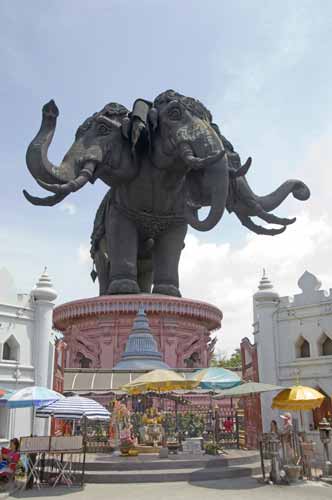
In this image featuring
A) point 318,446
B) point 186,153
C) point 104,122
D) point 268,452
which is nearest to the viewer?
point 268,452

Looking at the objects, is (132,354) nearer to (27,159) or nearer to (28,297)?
(28,297)

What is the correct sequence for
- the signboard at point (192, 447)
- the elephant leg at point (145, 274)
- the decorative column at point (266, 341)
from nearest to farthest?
the signboard at point (192, 447)
the decorative column at point (266, 341)
the elephant leg at point (145, 274)

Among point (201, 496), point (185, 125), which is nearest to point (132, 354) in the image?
point (185, 125)

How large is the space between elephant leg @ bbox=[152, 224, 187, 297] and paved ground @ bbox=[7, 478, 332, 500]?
402 inches

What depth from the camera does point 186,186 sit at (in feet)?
59.3

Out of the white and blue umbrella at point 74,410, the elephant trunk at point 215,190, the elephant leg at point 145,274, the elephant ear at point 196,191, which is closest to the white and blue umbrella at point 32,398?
the white and blue umbrella at point 74,410

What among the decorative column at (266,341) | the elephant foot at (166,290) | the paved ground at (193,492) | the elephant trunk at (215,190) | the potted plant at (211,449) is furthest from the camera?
the elephant foot at (166,290)

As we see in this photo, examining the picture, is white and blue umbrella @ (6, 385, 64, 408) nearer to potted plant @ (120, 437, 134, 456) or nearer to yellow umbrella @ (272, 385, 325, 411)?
potted plant @ (120, 437, 134, 456)

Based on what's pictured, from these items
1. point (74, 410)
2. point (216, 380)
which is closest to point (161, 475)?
point (74, 410)

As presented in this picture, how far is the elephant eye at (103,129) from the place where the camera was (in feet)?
56.1

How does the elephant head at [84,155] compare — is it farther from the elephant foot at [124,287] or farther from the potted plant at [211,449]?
the potted plant at [211,449]

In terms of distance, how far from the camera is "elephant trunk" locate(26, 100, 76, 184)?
49.0 ft

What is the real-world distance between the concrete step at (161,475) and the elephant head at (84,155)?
7.59 m

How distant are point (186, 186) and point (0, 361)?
811 centimetres
